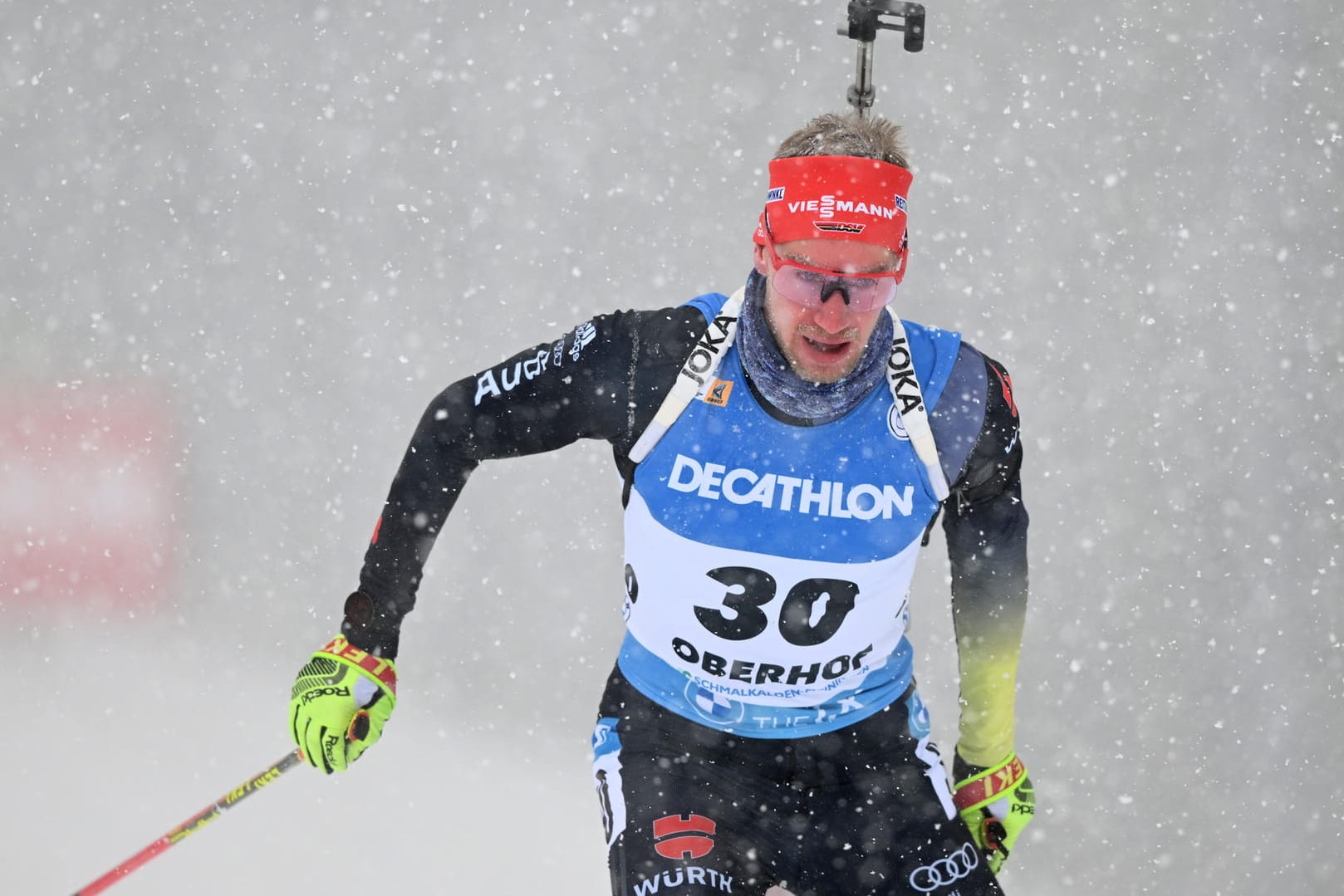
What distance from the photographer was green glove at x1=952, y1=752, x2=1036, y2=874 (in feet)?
8.50

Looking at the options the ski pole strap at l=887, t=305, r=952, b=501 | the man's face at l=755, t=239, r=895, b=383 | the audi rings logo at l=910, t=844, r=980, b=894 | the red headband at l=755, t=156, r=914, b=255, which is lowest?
the audi rings logo at l=910, t=844, r=980, b=894

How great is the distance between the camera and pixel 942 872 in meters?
2.25

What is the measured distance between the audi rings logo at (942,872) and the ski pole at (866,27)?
4.98 ft

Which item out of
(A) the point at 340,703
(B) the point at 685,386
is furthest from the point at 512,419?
(A) the point at 340,703

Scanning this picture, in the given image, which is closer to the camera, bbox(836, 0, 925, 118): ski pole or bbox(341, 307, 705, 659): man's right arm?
bbox(341, 307, 705, 659): man's right arm

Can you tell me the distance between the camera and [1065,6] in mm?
4441

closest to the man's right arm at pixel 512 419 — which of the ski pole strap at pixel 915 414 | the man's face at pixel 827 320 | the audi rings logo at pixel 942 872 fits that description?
the man's face at pixel 827 320

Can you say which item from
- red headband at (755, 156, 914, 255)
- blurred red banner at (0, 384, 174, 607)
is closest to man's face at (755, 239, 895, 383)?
red headband at (755, 156, 914, 255)

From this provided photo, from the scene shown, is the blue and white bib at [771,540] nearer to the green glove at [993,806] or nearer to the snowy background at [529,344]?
the green glove at [993,806]

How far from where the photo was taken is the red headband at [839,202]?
7.11ft

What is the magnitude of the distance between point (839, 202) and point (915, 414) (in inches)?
16.5

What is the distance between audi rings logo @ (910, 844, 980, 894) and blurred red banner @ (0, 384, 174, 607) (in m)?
4.53

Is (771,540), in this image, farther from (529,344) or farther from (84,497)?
(84,497)

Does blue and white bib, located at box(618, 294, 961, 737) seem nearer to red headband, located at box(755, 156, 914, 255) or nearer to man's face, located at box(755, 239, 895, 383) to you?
man's face, located at box(755, 239, 895, 383)
